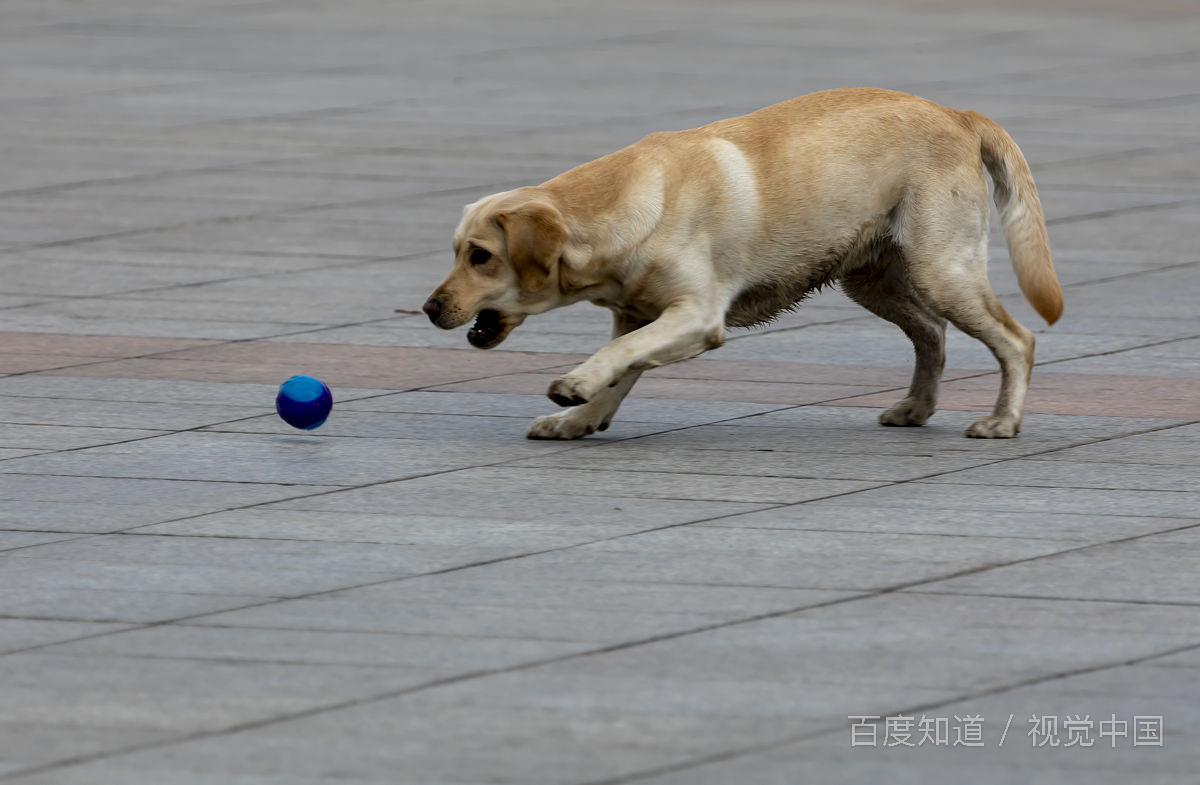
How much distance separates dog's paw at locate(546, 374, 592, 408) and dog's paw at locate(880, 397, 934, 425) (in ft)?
4.81

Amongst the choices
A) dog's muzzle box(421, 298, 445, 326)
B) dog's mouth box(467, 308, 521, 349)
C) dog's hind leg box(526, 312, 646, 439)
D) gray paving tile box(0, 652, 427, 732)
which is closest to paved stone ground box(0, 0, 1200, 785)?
gray paving tile box(0, 652, 427, 732)

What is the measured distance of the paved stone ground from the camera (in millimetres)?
4980

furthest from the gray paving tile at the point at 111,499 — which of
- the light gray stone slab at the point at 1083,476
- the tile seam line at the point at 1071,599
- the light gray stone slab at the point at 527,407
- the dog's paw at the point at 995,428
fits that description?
the dog's paw at the point at 995,428

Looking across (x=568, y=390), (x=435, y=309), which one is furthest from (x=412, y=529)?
(x=435, y=309)

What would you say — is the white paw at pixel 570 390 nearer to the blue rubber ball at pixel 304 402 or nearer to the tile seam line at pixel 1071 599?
the blue rubber ball at pixel 304 402

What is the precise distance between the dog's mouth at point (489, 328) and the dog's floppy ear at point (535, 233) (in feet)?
0.98

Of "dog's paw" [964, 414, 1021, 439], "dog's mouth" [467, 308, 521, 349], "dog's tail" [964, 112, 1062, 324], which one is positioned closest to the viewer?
"dog's mouth" [467, 308, 521, 349]

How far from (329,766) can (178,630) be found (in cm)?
115

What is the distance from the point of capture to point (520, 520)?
6.98 m

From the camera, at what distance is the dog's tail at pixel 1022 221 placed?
8414mm

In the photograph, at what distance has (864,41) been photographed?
24094 mm

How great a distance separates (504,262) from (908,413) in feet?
5.68

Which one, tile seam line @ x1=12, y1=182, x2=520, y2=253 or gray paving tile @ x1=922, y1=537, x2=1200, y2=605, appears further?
tile seam line @ x1=12, y1=182, x2=520, y2=253

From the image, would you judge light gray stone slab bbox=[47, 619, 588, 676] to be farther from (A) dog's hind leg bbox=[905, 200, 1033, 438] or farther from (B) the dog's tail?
(B) the dog's tail
